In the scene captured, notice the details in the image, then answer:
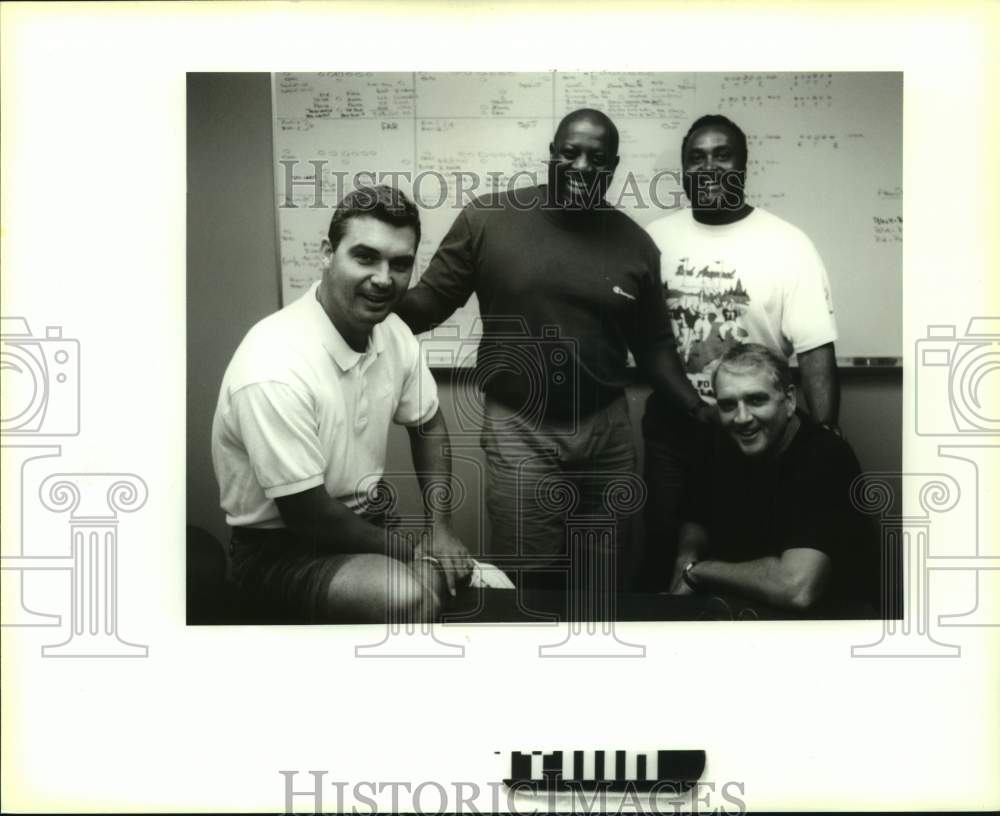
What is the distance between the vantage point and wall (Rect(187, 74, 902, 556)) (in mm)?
2684

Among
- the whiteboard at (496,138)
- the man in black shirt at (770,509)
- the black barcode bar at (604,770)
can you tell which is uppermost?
the whiteboard at (496,138)

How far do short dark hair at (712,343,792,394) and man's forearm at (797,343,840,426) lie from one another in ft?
0.14

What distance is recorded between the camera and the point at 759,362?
2.71m

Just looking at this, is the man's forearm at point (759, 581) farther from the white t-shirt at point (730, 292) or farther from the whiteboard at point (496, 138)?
the whiteboard at point (496, 138)

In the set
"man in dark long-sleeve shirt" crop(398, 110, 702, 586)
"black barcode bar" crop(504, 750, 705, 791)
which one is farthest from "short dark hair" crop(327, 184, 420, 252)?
"black barcode bar" crop(504, 750, 705, 791)

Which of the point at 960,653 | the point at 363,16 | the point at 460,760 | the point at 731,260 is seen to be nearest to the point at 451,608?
the point at 460,760

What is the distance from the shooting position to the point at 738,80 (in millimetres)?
2699

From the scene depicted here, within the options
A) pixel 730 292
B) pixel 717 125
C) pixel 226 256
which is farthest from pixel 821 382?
pixel 226 256

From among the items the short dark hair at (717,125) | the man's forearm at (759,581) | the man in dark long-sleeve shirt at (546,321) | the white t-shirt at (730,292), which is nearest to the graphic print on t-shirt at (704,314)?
the white t-shirt at (730,292)

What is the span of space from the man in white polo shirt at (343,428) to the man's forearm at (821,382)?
907mm

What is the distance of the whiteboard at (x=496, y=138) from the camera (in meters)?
2.68

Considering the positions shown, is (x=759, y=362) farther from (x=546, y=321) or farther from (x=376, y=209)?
(x=376, y=209)

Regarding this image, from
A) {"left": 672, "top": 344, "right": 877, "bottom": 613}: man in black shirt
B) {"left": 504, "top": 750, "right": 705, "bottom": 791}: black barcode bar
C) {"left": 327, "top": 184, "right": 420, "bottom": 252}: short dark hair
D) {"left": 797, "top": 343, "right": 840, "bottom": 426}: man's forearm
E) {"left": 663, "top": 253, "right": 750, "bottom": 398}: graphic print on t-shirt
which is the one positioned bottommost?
{"left": 504, "top": 750, "right": 705, "bottom": 791}: black barcode bar

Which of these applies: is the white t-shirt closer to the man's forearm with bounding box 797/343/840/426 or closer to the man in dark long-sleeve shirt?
the man's forearm with bounding box 797/343/840/426
